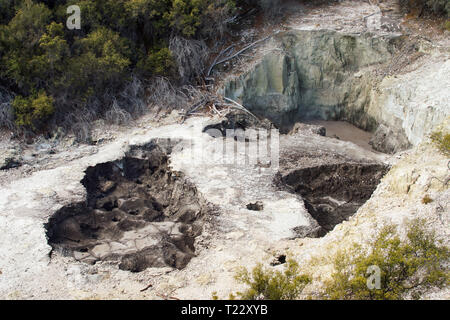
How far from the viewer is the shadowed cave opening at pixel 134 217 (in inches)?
434

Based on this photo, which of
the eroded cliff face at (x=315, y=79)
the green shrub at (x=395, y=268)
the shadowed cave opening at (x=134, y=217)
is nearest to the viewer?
the green shrub at (x=395, y=268)

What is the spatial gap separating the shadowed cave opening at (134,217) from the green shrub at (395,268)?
368 centimetres

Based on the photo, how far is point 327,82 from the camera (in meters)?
19.7

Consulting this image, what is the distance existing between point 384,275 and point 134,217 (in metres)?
6.66

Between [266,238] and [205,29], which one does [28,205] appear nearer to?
[266,238]

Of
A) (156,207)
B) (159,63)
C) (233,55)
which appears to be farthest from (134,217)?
(233,55)

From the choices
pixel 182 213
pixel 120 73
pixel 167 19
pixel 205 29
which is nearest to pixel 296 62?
pixel 205 29

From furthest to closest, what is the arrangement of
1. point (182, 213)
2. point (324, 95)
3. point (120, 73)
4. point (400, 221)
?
1. point (324, 95)
2. point (120, 73)
3. point (182, 213)
4. point (400, 221)

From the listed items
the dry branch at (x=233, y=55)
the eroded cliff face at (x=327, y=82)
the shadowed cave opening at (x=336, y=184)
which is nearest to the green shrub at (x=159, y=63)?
the dry branch at (x=233, y=55)

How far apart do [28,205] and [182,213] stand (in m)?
3.55

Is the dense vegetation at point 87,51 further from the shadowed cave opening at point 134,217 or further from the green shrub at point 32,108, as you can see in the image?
the shadowed cave opening at point 134,217

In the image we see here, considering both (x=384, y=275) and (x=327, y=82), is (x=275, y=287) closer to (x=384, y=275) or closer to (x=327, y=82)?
(x=384, y=275)

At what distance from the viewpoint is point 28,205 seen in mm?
11852

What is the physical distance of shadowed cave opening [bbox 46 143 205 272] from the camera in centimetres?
1103
